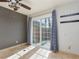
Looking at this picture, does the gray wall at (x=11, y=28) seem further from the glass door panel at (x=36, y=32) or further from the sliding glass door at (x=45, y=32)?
the sliding glass door at (x=45, y=32)

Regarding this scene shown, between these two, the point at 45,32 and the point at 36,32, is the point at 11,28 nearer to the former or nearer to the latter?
the point at 36,32

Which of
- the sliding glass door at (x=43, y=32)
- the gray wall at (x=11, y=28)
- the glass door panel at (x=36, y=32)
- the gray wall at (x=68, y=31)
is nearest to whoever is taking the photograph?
the gray wall at (x=68, y=31)

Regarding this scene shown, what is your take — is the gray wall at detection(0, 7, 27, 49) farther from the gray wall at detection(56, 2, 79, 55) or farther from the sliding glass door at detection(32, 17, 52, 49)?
the gray wall at detection(56, 2, 79, 55)

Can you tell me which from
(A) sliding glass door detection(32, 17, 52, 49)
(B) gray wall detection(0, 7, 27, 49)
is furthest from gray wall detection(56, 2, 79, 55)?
(B) gray wall detection(0, 7, 27, 49)

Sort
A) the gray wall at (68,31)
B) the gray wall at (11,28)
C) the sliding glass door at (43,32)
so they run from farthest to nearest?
the sliding glass door at (43,32), the gray wall at (11,28), the gray wall at (68,31)

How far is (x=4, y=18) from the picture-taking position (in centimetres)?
388

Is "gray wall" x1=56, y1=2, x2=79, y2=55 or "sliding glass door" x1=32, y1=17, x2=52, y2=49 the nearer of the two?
"gray wall" x1=56, y1=2, x2=79, y2=55

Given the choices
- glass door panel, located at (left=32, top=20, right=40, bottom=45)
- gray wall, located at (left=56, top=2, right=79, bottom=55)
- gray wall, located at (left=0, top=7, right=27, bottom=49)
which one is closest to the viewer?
gray wall, located at (left=56, top=2, right=79, bottom=55)

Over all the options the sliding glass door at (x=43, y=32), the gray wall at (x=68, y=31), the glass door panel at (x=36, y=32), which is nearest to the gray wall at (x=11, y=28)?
the glass door panel at (x=36, y=32)

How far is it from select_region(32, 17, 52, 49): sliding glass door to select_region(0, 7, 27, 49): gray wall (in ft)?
2.86

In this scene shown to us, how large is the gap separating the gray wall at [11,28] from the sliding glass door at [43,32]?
87 centimetres

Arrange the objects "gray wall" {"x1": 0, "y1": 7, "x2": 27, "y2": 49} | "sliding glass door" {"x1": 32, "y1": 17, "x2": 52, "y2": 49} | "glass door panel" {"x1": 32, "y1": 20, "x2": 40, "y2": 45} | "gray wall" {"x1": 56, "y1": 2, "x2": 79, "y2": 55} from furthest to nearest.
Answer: "glass door panel" {"x1": 32, "y1": 20, "x2": 40, "y2": 45}
"sliding glass door" {"x1": 32, "y1": 17, "x2": 52, "y2": 49}
"gray wall" {"x1": 0, "y1": 7, "x2": 27, "y2": 49}
"gray wall" {"x1": 56, "y1": 2, "x2": 79, "y2": 55}

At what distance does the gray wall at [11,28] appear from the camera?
12.5 ft

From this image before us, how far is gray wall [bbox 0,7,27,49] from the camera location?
381 cm
